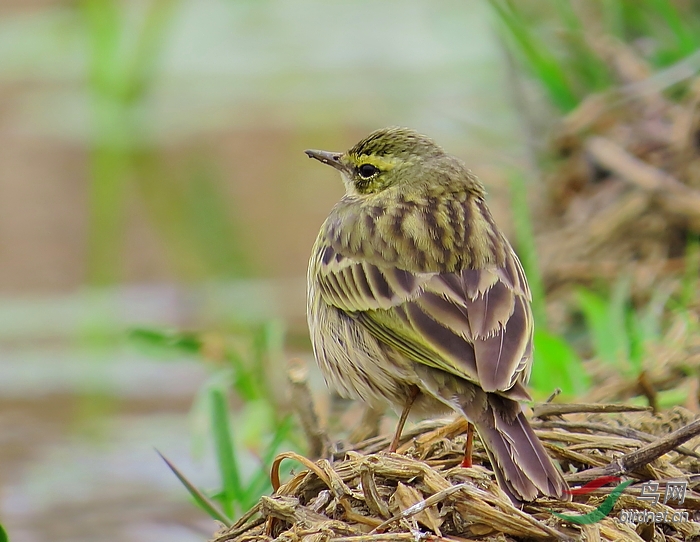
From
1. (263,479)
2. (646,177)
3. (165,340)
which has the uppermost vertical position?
(646,177)

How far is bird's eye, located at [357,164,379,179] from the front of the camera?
486 cm

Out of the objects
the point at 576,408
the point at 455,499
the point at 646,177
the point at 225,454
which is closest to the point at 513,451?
the point at 455,499

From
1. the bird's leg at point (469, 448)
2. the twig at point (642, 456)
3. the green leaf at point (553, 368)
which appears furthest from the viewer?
the green leaf at point (553, 368)

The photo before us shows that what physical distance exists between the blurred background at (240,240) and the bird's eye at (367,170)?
3.30 feet

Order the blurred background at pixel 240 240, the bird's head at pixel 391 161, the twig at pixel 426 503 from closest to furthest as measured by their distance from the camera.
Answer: the twig at pixel 426 503
the bird's head at pixel 391 161
the blurred background at pixel 240 240

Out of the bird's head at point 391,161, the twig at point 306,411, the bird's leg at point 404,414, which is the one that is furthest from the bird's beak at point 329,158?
the bird's leg at point 404,414

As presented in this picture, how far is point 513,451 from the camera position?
339 centimetres

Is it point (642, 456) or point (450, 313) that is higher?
point (450, 313)

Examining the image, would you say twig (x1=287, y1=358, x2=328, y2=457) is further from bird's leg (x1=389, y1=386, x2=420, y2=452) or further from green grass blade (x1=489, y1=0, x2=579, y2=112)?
green grass blade (x1=489, y1=0, x2=579, y2=112)

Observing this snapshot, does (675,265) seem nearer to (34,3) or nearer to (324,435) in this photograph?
(324,435)

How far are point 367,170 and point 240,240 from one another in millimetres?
2651

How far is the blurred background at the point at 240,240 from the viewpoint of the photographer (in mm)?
5699

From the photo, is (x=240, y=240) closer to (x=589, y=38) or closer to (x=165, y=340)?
(x=165, y=340)

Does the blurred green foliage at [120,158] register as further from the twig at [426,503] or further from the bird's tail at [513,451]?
the twig at [426,503]
